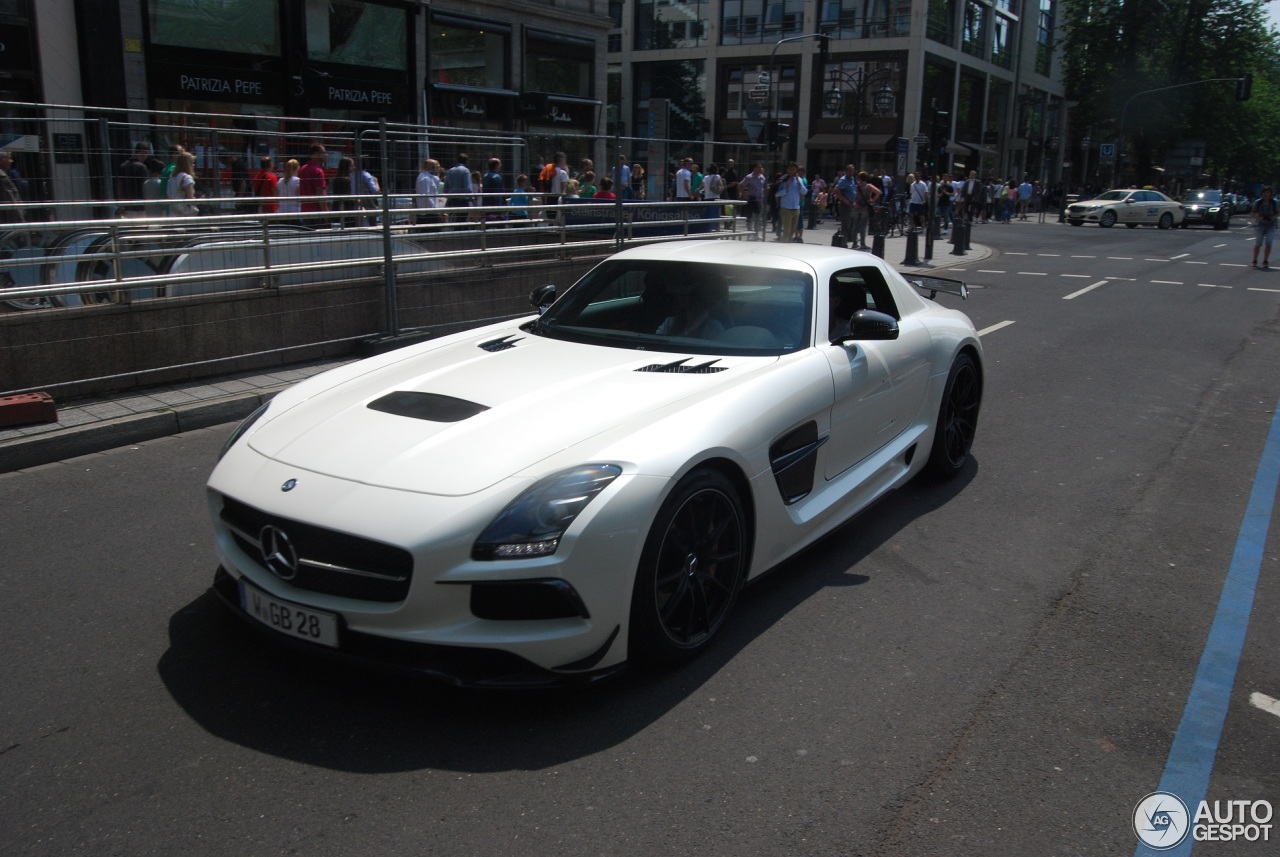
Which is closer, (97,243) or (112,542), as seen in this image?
(112,542)

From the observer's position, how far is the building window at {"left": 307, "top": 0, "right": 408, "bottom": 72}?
22328 millimetres

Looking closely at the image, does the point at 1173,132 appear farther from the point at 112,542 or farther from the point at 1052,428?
the point at 112,542

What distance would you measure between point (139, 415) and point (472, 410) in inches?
164

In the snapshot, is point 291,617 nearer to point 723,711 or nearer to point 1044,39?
point 723,711

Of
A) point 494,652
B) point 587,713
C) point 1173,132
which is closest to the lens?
point 494,652

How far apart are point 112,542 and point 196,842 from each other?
273cm

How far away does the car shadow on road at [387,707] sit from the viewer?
3.20m

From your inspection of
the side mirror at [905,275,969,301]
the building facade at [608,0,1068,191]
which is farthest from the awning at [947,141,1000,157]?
the side mirror at [905,275,969,301]

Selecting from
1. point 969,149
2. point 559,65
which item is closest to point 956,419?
point 559,65

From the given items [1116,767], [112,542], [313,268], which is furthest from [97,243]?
[1116,767]

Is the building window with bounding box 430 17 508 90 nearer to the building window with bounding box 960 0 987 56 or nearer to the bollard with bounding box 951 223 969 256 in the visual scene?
the bollard with bounding box 951 223 969 256

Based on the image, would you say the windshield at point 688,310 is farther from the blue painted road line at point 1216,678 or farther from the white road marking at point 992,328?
the white road marking at point 992,328

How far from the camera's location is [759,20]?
177 ft

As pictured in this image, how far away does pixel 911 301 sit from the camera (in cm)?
586
